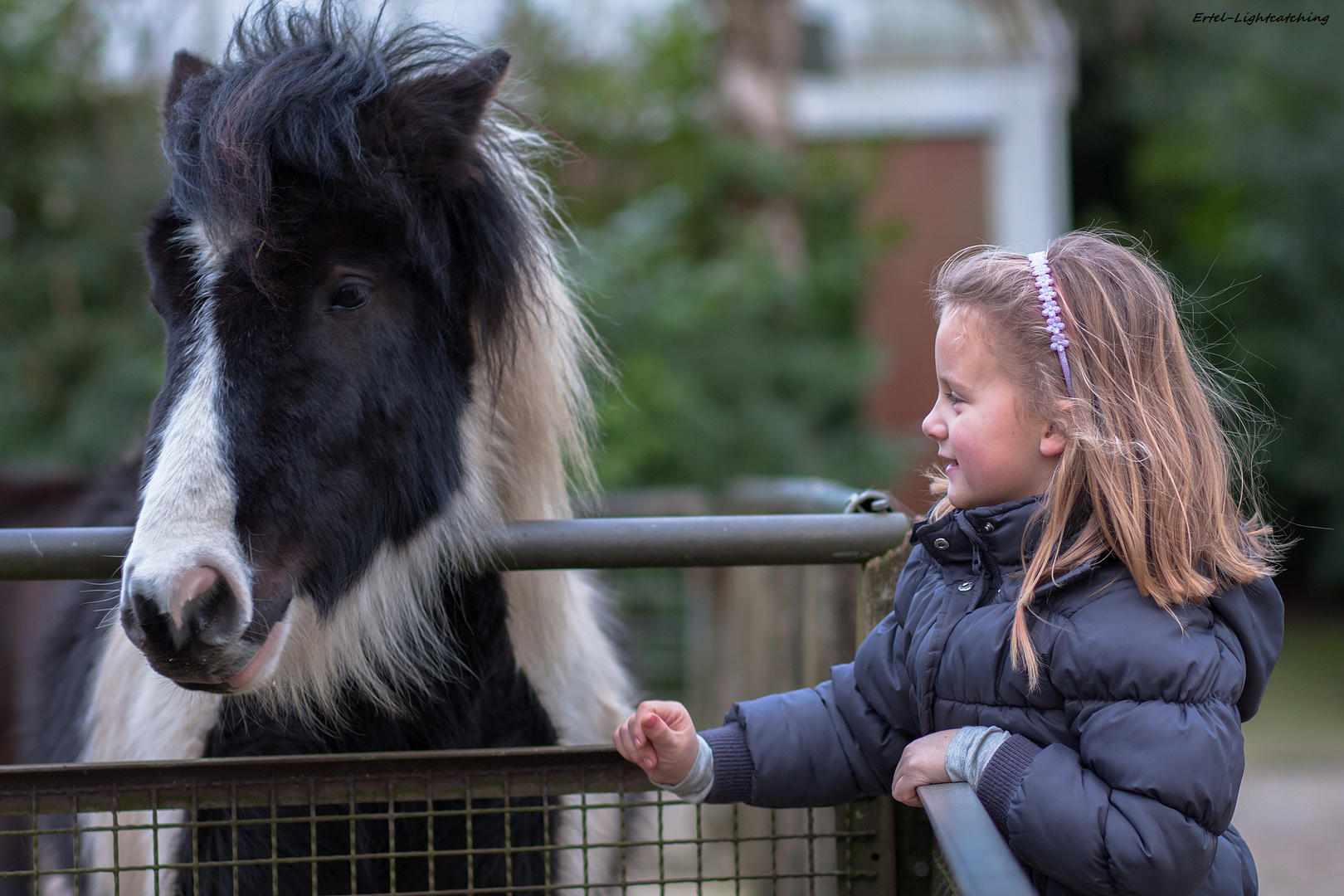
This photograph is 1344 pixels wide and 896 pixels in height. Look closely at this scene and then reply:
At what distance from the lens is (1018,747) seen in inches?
48.7

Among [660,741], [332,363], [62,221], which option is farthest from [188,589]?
[62,221]

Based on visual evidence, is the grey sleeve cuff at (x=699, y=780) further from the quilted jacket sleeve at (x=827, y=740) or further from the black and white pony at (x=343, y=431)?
the black and white pony at (x=343, y=431)

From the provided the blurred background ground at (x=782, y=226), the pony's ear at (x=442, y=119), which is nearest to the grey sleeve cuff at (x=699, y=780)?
the pony's ear at (x=442, y=119)

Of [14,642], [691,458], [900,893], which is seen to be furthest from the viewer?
[691,458]

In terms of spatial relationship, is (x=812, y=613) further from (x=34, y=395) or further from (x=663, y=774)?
(x=34, y=395)

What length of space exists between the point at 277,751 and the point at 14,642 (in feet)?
7.10

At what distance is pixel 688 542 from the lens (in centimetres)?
148

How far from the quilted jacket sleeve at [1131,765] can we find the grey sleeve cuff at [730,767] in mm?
332

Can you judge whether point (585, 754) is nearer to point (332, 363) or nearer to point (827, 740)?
point (827, 740)

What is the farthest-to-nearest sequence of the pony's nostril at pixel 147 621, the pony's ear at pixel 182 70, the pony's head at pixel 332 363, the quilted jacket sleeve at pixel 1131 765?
the pony's ear at pixel 182 70
the pony's head at pixel 332 363
the pony's nostril at pixel 147 621
the quilted jacket sleeve at pixel 1131 765

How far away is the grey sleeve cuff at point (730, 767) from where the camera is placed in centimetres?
143

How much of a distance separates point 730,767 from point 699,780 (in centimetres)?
5

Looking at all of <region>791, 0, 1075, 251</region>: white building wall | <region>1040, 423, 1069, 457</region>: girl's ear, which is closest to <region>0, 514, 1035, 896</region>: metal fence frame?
<region>1040, 423, 1069, 457</region>: girl's ear

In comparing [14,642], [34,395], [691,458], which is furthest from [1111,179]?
[14,642]
